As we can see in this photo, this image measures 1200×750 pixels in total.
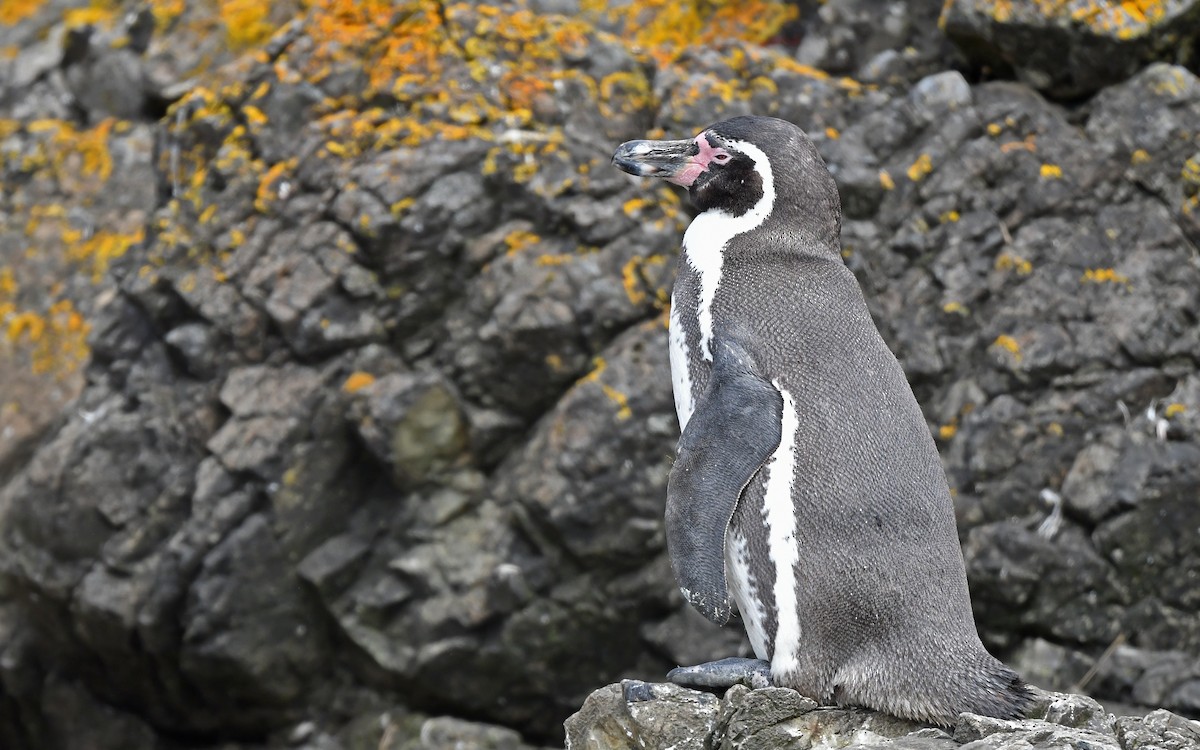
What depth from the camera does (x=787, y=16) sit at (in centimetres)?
634

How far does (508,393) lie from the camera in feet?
18.0

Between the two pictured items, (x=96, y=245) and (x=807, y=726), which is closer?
(x=807, y=726)

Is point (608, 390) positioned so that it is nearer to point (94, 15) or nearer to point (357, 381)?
point (357, 381)

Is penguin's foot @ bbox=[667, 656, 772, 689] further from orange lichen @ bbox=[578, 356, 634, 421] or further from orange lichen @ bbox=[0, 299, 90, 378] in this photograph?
orange lichen @ bbox=[0, 299, 90, 378]

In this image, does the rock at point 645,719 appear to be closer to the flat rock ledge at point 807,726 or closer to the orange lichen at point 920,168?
the flat rock ledge at point 807,726

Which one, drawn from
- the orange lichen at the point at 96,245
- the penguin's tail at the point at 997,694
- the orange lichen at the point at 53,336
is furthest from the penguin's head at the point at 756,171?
the orange lichen at the point at 96,245

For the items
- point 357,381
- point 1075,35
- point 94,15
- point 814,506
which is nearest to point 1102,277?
point 1075,35

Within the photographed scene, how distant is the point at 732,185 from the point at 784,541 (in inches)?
41.9

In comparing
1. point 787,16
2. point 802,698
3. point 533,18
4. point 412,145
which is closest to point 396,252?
point 412,145

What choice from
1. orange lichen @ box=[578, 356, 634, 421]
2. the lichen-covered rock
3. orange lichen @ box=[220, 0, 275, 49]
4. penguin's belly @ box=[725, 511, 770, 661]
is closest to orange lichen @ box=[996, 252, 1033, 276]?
the lichen-covered rock

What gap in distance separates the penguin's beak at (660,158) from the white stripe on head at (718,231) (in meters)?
0.13

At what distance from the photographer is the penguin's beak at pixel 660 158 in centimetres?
403

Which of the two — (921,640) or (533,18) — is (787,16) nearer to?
(533,18)

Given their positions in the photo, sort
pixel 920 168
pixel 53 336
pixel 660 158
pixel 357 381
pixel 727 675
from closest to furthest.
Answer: pixel 727 675, pixel 660 158, pixel 357 381, pixel 920 168, pixel 53 336
